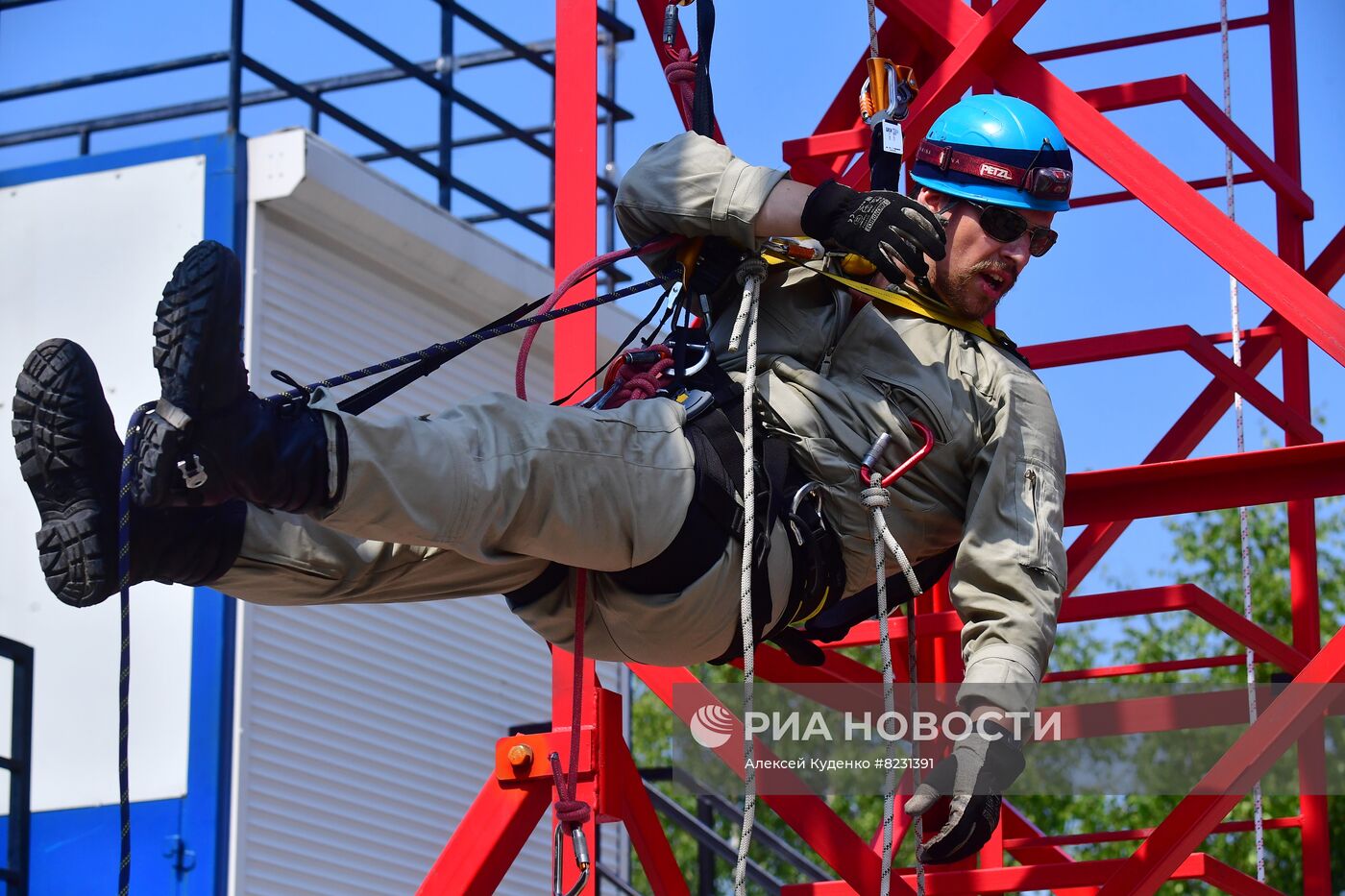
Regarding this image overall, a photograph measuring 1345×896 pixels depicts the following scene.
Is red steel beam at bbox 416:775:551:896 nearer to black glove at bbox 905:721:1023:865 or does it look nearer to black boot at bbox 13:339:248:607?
black glove at bbox 905:721:1023:865

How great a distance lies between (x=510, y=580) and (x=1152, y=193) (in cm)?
196

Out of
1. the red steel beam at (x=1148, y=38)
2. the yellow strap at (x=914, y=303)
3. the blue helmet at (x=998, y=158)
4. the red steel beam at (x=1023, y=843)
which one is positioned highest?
the red steel beam at (x=1148, y=38)

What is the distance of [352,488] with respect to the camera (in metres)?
3.69

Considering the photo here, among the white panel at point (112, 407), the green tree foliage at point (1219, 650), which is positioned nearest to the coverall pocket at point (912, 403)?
the white panel at point (112, 407)

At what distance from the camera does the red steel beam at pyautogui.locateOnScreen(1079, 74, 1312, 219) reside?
6246mm

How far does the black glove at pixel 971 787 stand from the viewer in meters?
4.05

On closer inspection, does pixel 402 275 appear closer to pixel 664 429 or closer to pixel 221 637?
pixel 221 637

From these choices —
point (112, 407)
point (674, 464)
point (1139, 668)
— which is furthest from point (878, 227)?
point (112, 407)

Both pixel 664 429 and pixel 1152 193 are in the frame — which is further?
pixel 1152 193

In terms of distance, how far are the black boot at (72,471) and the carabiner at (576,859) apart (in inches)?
43.2

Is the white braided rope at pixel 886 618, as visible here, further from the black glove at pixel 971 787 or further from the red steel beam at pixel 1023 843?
the red steel beam at pixel 1023 843

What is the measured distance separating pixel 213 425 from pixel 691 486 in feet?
3.38

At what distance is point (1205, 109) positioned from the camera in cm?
654

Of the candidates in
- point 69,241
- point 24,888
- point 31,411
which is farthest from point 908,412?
point 69,241
